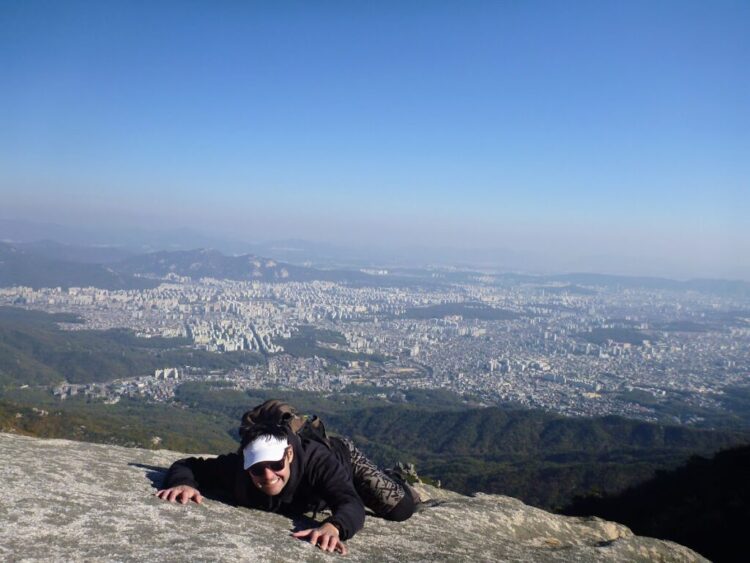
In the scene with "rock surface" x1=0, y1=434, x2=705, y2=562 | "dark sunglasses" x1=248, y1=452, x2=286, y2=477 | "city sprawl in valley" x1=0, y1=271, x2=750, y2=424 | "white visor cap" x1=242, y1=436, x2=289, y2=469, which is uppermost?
"white visor cap" x1=242, y1=436, x2=289, y2=469

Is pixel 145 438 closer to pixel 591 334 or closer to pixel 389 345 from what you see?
pixel 389 345

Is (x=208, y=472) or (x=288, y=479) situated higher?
(x=288, y=479)

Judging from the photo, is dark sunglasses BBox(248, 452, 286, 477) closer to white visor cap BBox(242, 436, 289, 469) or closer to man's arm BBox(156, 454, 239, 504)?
white visor cap BBox(242, 436, 289, 469)

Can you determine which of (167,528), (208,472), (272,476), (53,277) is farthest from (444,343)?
(53,277)

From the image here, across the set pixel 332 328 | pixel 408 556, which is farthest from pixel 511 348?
pixel 408 556

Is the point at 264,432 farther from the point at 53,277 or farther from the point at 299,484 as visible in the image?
the point at 53,277

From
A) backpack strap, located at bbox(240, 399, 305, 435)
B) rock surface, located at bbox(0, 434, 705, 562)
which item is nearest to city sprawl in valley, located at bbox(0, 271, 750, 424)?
rock surface, located at bbox(0, 434, 705, 562)

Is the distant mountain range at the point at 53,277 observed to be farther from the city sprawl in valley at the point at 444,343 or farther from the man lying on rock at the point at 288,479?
the man lying on rock at the point at 288,479
